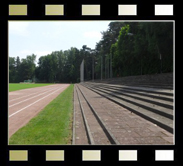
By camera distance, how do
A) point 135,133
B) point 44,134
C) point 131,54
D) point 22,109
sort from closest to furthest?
point 135,133
point 44,134
point 22,109
point 131,54

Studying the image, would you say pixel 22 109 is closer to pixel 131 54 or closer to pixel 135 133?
pixel 135 133

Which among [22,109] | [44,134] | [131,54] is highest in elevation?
[131,54]

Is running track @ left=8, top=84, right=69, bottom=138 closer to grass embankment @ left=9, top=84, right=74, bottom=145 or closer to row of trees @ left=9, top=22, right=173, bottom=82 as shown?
grass embankment @ left=9, top=84, right=74, bottom=145

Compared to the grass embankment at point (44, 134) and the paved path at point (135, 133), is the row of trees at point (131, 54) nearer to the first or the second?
the grass embankment at point (44, 134)

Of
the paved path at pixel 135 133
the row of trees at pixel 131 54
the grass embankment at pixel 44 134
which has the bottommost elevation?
the grass embankment at pixel 44 134

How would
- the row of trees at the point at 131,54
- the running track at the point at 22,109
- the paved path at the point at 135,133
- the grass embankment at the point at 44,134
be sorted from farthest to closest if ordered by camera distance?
1. the row of trees at the point at 131,54
2. the running track at the point at 22,109
3. the grass embankment at the point at 44,134
4. the paved path at the point at 135,133

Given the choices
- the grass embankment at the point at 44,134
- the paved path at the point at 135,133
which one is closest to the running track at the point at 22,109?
the grass embankment at the point at 44,134

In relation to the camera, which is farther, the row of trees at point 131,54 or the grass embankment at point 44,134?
the row of trees at point 131,54

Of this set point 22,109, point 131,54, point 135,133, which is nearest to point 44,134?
point 135,133

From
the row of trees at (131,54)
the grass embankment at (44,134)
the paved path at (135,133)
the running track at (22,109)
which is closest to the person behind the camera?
the paved path at (135,133)

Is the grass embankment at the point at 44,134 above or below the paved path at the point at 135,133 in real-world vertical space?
below

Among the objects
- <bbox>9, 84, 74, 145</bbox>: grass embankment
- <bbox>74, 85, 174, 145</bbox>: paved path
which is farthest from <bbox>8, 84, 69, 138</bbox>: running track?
<bbox>74, 85, 174, 145</bbox>: paved path
